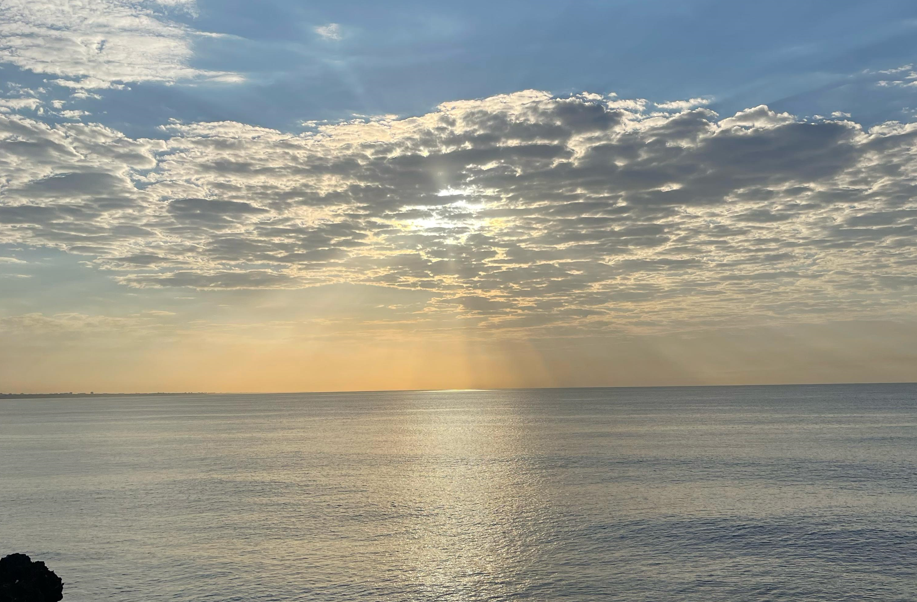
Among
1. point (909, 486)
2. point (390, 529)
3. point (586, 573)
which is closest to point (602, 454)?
point (909, 486)

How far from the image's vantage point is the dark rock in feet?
98.2

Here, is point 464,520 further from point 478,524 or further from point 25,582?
point 25,582

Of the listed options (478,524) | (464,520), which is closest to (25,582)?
(478,524)

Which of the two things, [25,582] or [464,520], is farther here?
[464,520]

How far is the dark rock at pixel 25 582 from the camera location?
2994 cm

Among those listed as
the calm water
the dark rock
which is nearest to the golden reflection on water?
the calm water

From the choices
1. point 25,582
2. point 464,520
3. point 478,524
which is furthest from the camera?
point 464,520

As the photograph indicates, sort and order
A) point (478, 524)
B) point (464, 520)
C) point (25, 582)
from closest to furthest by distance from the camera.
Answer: point (25, 582) → point (478, 524) → point (464, 520)

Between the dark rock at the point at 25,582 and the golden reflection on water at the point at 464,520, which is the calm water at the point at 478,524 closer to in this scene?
the golden reflection on water at the point at 464,520

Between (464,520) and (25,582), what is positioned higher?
(25,582)

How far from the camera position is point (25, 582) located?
3031 centimetres

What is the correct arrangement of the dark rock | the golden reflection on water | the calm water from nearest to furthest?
the dark rock
the calm water
the golden reflection on water

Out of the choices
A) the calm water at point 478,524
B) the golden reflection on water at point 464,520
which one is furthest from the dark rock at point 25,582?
the golden reflection on water at point 464,520

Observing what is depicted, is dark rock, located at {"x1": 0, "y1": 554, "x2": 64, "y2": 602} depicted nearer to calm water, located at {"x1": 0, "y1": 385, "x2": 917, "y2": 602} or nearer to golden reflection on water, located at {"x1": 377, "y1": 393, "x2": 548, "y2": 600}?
calm water, located at {"x1": 0, "y1": 385, "x2": 917, "y2": 602}
